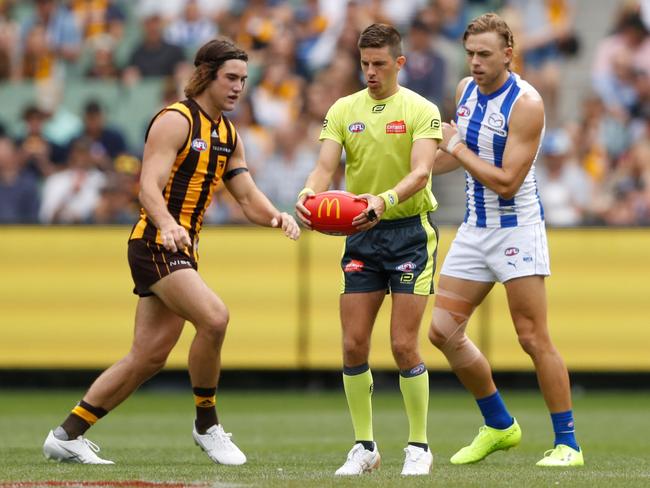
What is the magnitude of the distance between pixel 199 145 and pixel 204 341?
1.10 meters

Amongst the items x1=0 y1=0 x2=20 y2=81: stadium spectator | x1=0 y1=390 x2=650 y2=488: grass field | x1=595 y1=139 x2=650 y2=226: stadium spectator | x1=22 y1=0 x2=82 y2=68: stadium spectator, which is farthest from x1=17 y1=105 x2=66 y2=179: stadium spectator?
x1=595 y1=139 x2=650 y2=226: stadium spectator

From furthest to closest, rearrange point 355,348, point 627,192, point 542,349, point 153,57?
point 153,57 → point 627,192 → point 542,349 → point 355,348

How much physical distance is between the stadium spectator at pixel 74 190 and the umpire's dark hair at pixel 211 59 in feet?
24.7

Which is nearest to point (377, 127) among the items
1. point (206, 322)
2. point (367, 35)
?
point (367, 35)

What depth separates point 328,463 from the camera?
7750 mm

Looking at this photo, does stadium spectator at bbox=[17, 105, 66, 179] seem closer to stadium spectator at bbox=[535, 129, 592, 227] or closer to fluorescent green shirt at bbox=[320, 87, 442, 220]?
stadium spectator at bbox=[535, 129, 592, 227]

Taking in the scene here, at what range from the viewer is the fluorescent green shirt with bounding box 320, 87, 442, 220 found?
23.7ft

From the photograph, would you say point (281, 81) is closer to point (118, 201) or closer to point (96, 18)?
point (96, 18)

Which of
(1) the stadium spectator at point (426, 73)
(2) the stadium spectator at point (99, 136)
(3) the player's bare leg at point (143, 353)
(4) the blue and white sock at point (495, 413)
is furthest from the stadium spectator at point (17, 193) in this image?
(4) the blue and white sock at point (495, 413)

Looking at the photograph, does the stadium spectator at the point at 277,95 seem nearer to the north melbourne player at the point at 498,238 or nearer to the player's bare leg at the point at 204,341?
the north melbourne player at the point at 498,238

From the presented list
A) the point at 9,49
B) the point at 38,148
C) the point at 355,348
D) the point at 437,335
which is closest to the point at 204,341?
the point at 355,348

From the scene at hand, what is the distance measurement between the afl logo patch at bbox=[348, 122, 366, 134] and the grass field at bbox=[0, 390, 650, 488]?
182 centimetres

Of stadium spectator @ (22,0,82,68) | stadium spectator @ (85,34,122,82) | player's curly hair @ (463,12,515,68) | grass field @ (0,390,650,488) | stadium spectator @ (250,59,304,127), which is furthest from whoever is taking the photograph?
stadium spectator @ (22,0,82,68)

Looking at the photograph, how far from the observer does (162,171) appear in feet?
24.2
